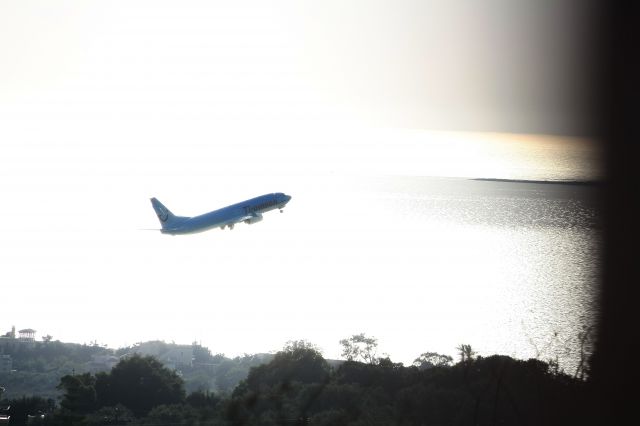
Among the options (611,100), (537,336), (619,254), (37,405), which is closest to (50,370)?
(37,405)

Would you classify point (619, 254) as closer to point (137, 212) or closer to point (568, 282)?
point (568, 282)

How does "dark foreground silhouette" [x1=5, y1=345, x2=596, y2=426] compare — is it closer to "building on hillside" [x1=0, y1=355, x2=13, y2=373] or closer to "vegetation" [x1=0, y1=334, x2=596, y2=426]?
"vegetation" [x1=0, y1=334, x2=596, y2=426]

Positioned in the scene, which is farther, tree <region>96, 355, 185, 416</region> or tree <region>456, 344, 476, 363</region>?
tree <region>96, 355, 185, 416</region>

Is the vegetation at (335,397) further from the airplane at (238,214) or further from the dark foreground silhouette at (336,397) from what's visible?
the airplane at (238,214)

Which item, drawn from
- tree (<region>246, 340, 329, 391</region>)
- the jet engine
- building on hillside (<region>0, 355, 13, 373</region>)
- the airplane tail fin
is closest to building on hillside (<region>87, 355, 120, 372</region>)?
building on hillside (<region>0, 355, 13, 373</region>)

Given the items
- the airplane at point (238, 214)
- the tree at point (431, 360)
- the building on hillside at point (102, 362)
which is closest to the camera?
the tree at point (431, 360)

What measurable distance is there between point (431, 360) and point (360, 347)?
345 inches

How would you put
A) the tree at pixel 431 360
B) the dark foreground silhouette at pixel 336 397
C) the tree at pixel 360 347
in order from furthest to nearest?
the tree at pixel 360 347
the tree at pixel 431 360
the dark foreground silhouette at pixel 336 397

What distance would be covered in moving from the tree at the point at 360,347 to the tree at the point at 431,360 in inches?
157

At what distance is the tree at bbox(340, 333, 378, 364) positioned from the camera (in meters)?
83.2

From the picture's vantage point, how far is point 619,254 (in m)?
108

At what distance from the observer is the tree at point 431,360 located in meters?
76.6

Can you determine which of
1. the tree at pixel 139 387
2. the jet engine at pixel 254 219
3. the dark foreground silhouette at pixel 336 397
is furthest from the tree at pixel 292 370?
the jet engine at pixel 254 219

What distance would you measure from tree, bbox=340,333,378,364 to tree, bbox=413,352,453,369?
399 centimetres
